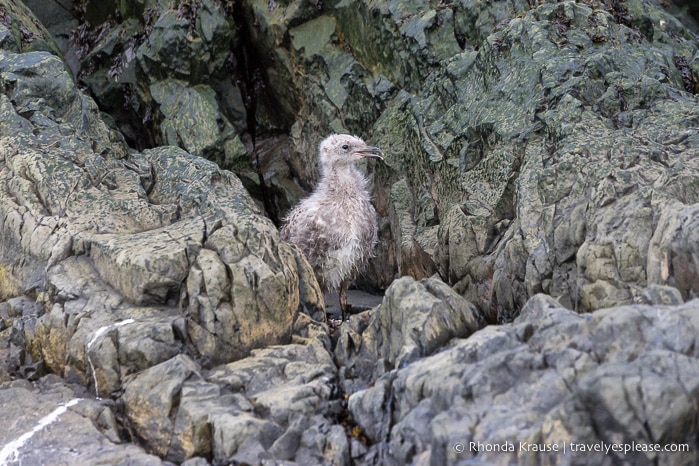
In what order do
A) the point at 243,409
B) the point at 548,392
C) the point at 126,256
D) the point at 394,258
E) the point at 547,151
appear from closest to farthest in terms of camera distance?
the point at 548,392
the point at 243,409
the point at 126,256
the point at 547,151
the point at 394,258

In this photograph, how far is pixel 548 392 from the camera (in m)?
4.68

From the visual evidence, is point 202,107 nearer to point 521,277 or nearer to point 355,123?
point 355,123

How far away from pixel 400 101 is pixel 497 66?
1.81 meters

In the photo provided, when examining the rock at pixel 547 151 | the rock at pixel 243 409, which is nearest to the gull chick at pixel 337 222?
the rock at pixel 547 151

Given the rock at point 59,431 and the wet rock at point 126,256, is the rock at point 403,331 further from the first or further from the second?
the rock at point 59,431

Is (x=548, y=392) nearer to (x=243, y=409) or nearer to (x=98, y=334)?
(x=243, y=409)

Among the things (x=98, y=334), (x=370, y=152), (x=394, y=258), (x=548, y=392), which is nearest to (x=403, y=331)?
(x=548, y=392)

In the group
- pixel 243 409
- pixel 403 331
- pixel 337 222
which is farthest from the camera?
pixel 337 222

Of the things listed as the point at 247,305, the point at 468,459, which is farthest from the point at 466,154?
the point at 468,459

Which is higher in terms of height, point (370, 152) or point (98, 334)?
point (370, 152)

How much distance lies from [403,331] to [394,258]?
4.31 m

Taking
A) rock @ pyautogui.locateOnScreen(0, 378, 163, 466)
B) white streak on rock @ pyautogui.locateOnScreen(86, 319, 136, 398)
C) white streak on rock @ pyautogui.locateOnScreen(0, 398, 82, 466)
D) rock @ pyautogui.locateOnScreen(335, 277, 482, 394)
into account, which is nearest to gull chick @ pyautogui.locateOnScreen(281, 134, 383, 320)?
rock @ pyautogui.locateOnScreen(335, 277, 482, 394)

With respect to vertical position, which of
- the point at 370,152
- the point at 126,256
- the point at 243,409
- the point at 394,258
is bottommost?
the point at 394,258

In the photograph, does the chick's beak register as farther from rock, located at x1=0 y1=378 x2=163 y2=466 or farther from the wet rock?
rock, located at x1=0 y1=378 x2=163 y2=466
